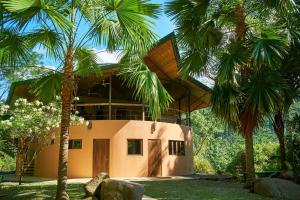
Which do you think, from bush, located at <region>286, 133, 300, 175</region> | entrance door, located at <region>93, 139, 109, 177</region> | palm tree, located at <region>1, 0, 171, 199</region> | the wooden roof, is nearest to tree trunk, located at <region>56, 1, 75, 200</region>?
palm tree, located at <region>1, 0, 171, 199</region>

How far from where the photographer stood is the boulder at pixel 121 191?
10141 millimetres

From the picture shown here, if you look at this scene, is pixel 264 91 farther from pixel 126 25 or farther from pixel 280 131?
A: pixel 126 25

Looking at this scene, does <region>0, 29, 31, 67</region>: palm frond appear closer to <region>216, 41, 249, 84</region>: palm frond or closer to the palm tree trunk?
<region>216, 41, 249, 84</region>: palm frond

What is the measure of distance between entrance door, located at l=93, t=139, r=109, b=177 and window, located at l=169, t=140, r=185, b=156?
4.08 m

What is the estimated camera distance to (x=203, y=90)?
25.7 meters

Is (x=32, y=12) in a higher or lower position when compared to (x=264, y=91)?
higher

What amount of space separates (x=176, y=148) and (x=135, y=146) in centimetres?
319

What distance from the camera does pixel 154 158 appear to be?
22.4 metres

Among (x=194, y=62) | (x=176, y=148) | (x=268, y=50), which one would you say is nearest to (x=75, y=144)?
(x=176, y=148)

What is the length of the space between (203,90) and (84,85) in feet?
24.6

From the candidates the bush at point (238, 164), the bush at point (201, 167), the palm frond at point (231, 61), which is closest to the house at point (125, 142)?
the bush at point (238, 164)

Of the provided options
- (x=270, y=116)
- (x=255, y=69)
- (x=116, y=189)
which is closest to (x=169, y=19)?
(x=255, y=69)

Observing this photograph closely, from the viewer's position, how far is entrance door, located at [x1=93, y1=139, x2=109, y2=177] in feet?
70.2

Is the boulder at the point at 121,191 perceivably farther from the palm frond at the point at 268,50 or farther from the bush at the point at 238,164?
the bush at the point at 238,164
